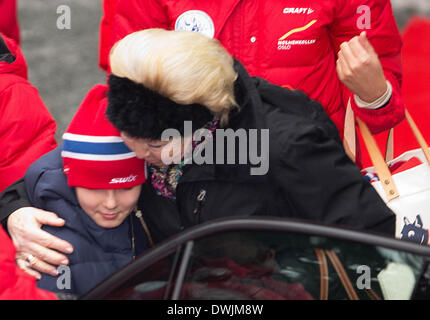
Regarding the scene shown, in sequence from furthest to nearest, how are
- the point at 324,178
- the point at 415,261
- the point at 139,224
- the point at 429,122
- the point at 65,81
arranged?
the point at 65,81 → the point at 429,122 → the point at 139,224 → the point at 324,178 → the point at 415,261

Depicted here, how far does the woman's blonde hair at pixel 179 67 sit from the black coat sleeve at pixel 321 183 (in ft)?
0.65

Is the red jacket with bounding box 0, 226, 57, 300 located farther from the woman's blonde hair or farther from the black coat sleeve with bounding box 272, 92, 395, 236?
the black coat sleeve with bounding box 272, 92, 395, 236

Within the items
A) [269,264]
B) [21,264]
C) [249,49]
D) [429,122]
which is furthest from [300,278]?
[429,122]

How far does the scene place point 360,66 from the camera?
182 cm

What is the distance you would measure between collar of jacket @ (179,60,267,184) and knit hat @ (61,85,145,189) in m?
0.17

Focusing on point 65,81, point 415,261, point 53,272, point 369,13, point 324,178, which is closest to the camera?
point 415,261

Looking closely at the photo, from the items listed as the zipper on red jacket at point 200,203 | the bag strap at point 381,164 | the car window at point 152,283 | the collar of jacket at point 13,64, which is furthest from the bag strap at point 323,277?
the collar of jacket at point 13,64

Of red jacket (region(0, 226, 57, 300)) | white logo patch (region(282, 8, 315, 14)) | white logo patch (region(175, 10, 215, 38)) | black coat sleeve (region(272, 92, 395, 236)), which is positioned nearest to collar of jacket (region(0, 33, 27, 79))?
white logo patch (region(175, 10, 215, 38))

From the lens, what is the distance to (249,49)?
2154 millimetres

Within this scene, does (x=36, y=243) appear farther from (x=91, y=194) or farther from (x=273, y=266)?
(x=273, y=266)

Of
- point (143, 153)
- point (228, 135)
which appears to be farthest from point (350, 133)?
point (143, 153)

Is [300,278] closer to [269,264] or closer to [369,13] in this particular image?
[269,264]

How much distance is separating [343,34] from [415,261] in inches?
41.3

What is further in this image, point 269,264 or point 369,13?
point 369,13
